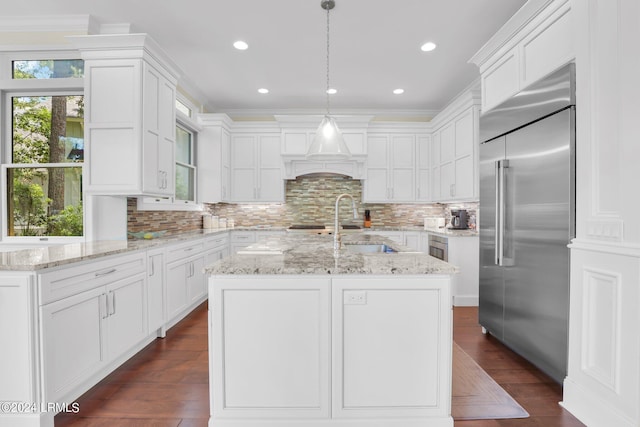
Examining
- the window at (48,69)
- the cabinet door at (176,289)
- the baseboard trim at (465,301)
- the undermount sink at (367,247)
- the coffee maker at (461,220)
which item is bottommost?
the baseboard trim at (465,301)

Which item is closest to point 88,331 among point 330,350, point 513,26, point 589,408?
point 330,350

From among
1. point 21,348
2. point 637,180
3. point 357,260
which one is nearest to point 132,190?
point 21,348

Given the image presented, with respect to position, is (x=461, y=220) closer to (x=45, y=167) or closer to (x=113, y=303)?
(x=113, y=303)

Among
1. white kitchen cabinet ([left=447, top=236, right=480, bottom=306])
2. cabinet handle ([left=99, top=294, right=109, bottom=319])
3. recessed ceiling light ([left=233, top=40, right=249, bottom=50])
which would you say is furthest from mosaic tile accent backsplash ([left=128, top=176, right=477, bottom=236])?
cabinet handle ([left=99, top=294, right=109, bottom=319])

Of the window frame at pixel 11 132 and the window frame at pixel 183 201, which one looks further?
the window frame at pixel 183 201

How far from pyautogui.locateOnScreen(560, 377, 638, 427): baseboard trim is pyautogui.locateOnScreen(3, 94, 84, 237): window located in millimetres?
4038

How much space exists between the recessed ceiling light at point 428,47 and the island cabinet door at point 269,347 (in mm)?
2987

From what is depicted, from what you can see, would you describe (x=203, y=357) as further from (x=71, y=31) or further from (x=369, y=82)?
(x=369, y=82)

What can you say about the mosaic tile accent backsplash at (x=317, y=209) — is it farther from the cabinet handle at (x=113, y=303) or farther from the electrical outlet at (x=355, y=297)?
the electrical outlet at (x=355, y=297)

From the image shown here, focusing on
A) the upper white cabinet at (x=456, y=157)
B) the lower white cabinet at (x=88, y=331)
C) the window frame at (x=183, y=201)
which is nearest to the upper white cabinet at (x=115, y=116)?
the window frame at (x=183, y=201)

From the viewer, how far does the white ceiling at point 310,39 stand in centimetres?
293

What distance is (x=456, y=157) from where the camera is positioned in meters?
4.73

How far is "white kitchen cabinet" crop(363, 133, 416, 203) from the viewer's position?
567 cm

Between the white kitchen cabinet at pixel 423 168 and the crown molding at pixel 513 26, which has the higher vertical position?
the crown molding at pixel 513 26
